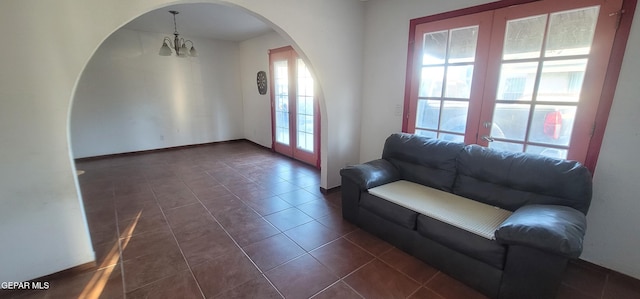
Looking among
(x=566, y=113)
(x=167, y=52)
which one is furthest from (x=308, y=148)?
(x=566, y=113)

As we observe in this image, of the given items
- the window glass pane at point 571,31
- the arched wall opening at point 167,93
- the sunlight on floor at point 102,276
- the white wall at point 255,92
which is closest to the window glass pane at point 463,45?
the window glass pane at point 571,31

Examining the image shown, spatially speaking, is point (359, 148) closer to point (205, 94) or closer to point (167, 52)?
point (167, 52)

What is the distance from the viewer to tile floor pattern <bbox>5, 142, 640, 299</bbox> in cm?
190

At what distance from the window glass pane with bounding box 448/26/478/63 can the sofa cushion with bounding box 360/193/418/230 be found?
165cm

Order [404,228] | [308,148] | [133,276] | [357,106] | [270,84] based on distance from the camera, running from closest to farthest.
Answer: [133,276] → [404,228] → [357,106] → [308,148] → [270,84]

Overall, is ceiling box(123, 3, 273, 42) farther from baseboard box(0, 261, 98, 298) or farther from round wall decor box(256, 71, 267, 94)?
baseboard box(0, 261, 98, 298)

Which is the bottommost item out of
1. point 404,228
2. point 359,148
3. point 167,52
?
point 404,228

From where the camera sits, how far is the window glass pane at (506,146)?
245 centimetres

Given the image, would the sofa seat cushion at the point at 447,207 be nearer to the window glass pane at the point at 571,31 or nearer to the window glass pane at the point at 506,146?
the window glass pane at the point at 506,146

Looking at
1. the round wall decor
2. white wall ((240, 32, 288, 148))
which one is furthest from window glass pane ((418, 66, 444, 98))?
the round wall decor

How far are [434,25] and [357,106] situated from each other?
4.33 feet

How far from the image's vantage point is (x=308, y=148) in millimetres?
5066

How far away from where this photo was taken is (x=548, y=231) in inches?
60.1

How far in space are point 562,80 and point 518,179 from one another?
872 mm
